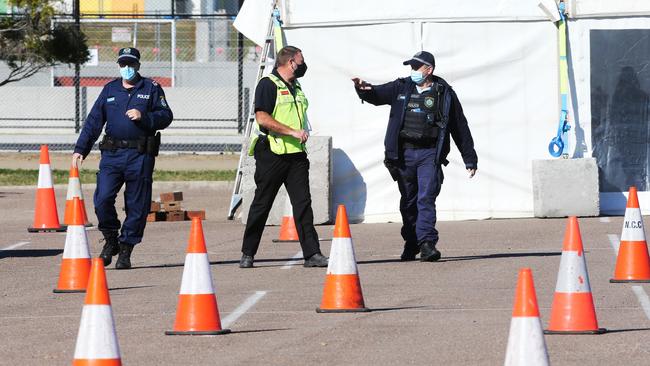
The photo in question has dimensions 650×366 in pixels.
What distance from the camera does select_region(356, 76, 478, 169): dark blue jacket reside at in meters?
13.4

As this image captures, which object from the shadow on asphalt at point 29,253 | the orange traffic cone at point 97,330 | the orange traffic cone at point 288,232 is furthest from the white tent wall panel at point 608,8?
the orange traffic cone at point 97,330

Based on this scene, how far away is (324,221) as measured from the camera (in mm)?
17844

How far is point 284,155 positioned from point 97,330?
20.4ft

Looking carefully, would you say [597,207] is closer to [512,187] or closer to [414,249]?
[512,187]

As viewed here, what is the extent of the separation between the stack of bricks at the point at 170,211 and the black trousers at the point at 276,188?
582cm

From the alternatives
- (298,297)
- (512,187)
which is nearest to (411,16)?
(512,187)

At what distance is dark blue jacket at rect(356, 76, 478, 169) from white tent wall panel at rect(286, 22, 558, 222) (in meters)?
4.41

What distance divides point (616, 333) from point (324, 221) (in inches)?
353

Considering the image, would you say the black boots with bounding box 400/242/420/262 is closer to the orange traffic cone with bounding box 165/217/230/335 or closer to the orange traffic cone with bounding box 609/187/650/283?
the orange traffic cone with bounding box 609/187/650/283

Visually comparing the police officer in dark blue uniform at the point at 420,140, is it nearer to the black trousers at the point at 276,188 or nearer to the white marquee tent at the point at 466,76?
the black trousers at the point at 276,188

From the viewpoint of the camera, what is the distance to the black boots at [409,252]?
13523 millimetres

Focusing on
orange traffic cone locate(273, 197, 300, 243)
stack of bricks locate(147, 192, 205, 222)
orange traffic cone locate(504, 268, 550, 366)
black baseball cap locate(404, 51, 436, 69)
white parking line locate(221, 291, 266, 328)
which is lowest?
white parking line locate(221, 291, 266, 328)

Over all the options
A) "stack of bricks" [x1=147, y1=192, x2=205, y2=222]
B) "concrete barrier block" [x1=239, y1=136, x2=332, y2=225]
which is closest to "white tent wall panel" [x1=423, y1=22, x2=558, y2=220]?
"concrete barrier block" [x1=239, y1=136, x2=332, y2=225]

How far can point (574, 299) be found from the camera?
898 cm
